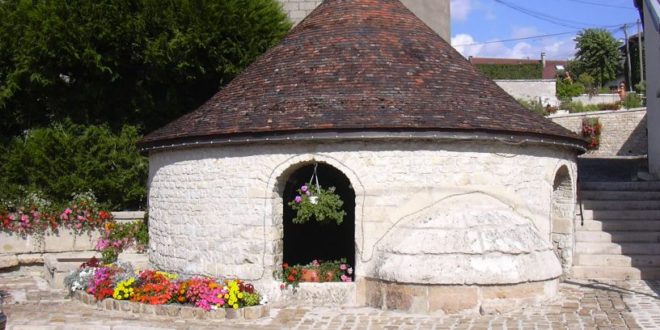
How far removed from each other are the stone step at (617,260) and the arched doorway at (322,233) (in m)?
3.86

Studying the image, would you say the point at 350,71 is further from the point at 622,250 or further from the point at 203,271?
the point at 622,250

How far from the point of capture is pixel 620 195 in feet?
43.2

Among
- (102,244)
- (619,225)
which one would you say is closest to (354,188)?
(619,225)

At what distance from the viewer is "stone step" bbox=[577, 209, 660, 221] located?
481 inches

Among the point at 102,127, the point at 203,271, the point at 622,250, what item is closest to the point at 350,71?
the point at 203,271

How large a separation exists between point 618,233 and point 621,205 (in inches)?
43.5

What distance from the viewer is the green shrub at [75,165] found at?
1423cm

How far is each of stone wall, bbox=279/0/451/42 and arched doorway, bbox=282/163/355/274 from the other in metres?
7.05

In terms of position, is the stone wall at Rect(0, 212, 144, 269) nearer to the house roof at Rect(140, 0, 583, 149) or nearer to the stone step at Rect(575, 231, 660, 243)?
the house roof at Rect(140, 0, 583, 149)

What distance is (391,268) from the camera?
8664 mm

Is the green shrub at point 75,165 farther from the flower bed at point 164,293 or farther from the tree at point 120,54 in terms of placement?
the flower bed at point 164,293

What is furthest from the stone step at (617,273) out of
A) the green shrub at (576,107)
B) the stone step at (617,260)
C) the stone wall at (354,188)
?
the green shrub at (576,107)

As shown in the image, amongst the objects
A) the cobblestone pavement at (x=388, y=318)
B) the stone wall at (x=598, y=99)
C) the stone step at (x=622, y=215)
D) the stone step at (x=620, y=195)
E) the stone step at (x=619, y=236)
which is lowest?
the cobblestone pavement at (x=388, y=318)

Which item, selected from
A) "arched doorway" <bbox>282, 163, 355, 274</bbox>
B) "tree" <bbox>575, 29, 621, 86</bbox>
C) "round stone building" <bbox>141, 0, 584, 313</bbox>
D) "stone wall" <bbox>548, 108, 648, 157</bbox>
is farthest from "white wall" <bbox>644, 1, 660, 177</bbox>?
"tree" <bbox>575, 29, 621, 86</bbox>
